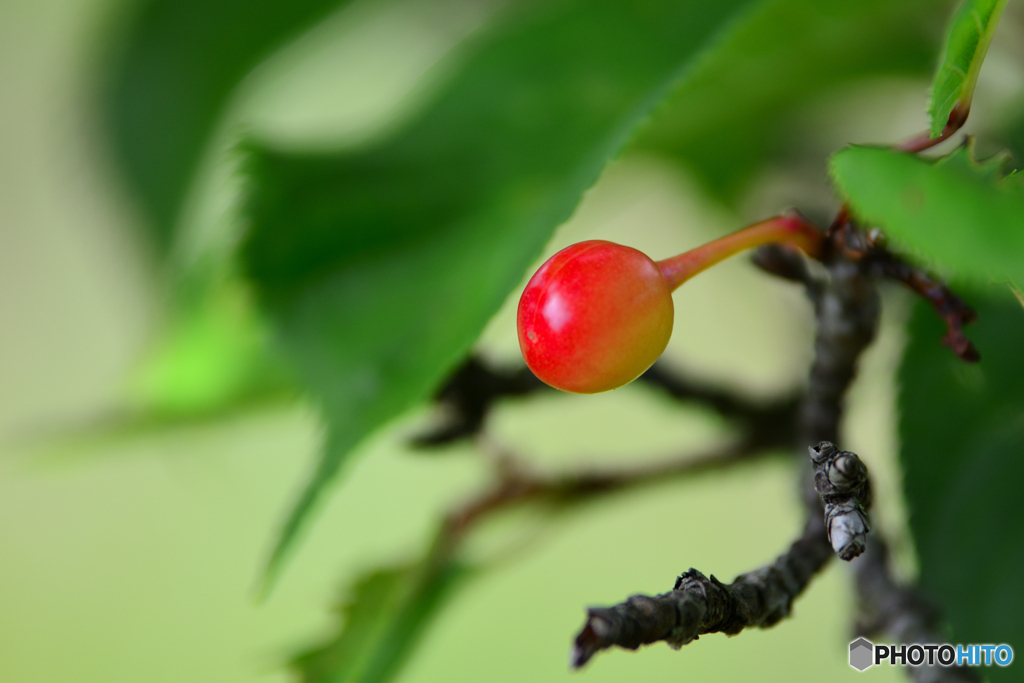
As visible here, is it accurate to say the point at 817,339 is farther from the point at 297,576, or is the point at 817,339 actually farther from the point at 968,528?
the point at 297,576

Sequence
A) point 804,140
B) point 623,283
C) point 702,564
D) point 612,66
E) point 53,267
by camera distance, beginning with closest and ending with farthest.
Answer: point 623,283 < point 612,66 < point 804,140 < point 702,564 < point 53,267

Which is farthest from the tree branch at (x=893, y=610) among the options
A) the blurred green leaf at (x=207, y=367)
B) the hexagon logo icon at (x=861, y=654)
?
the blurred green leaf at (x=207, y=367)

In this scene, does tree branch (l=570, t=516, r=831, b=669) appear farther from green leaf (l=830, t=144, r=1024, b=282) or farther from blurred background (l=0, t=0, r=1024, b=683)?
blurred background (l=0, t=0, r=1024, b=683)

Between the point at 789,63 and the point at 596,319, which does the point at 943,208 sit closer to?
the point at 596,319

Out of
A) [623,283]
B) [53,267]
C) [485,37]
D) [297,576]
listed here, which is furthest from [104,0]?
[53,267]

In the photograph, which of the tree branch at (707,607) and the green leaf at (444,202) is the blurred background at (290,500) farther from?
the tree branch at (707,607)

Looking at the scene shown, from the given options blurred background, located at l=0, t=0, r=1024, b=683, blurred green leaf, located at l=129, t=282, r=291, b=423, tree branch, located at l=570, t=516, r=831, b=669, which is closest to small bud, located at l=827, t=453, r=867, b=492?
tree branch, located at l=570, t=516, r=831, b=669
